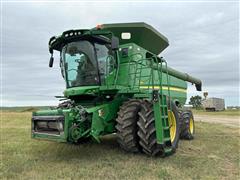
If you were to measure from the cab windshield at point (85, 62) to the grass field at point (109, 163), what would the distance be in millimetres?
1844

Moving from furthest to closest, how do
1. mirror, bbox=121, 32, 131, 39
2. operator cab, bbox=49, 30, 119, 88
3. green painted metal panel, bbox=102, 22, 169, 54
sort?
mirror, bbox=121, 32, 131, 39, green painted metal panel, bbox=102, 22, 169, 54, operator cab, bbox=49, 30, 119, 88

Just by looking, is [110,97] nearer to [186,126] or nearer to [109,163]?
[109,163]

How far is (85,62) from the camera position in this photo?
268 inches

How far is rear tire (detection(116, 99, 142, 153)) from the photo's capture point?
620 centimetres

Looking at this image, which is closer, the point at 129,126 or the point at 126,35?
the point at 129,126

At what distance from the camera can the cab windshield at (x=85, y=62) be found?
678cm

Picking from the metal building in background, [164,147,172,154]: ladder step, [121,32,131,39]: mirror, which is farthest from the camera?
the metal building in background

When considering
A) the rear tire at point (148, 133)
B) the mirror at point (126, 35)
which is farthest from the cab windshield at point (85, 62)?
the rear tire at point (148, 133)

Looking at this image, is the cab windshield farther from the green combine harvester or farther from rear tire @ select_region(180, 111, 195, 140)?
rear tire @ select_region(180, 111, 195, 140)

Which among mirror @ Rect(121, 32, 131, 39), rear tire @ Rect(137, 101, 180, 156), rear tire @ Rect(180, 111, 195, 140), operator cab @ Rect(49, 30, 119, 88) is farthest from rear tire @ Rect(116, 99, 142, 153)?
rear tire @ Rect(180, 111, 195, 140)

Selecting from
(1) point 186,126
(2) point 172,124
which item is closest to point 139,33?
(2) point 172,124

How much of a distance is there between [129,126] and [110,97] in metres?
1.30

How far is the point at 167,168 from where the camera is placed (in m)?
5.45

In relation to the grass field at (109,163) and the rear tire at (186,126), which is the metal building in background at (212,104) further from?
the grass field at (109,163)
